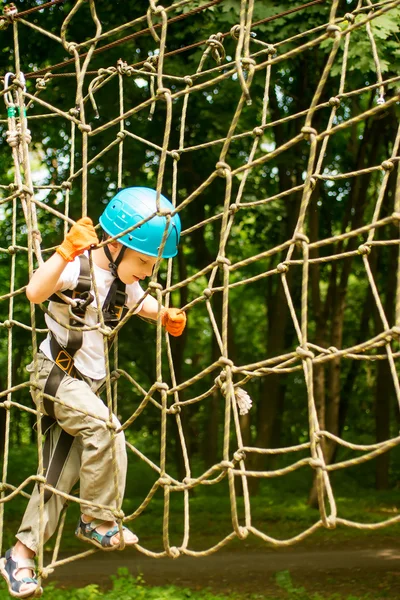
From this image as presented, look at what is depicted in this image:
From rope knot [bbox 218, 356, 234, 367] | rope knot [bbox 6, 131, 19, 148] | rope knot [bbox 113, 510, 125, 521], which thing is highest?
rope knot [bbox 6, 131, 19, 148]

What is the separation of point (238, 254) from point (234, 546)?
3302mm

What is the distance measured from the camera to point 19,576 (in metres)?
2.45

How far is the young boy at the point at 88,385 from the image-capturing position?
7.96 ft

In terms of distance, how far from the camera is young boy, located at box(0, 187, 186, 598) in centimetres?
243

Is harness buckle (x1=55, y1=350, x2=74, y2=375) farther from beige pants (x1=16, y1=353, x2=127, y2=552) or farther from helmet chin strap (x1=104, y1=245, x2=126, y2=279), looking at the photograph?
helmet chin strap (x1=104, y1=245, x2=126, y2=279)

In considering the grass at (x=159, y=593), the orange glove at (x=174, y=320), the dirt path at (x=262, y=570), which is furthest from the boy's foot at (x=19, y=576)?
the dirt path at (x=262, y=570)

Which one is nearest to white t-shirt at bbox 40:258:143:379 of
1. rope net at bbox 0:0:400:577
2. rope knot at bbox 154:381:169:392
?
rope net at bbox 0:0:400:577

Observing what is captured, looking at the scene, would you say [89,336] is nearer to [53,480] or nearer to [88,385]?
[88,385]

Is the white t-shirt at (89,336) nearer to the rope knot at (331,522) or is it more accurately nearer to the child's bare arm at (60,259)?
the child's bare arm at (60,259)

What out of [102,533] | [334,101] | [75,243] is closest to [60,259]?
[75,243]

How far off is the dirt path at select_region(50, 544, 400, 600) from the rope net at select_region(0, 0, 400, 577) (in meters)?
0.51

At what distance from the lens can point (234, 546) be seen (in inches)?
261

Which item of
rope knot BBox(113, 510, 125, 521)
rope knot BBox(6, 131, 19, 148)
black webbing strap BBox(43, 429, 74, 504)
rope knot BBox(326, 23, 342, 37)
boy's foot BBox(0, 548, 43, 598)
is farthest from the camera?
rope knot BBox(6, 131, 19, 148)

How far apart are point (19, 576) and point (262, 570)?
12.2 feet
